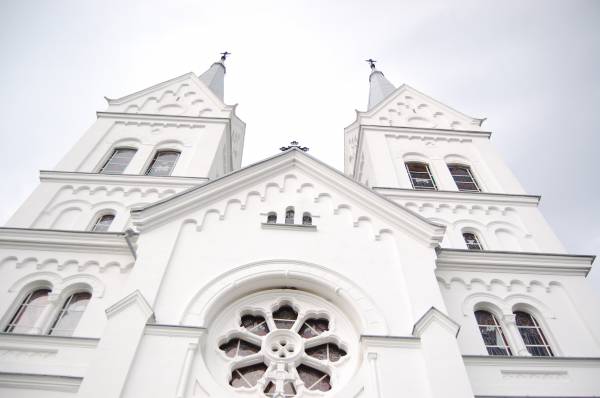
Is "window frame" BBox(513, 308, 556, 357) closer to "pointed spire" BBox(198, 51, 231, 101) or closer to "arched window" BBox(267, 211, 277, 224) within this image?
"arched window" BBox(267, 211, 277, 224)

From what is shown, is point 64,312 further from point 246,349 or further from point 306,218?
point 306,218

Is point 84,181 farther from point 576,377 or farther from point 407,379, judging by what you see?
point 576,377

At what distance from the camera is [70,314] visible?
1075 cm

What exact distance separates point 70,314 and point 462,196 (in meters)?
12.0

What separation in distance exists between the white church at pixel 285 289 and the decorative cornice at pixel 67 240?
3cm

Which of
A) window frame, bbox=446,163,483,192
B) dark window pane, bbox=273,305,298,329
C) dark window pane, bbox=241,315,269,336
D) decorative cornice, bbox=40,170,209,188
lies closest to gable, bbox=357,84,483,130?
window frame, bbox=446,163,483,192

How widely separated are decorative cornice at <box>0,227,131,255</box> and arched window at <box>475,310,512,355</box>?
8942 mm

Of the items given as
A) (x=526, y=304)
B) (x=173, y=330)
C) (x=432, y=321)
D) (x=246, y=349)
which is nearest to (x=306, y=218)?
(x=246, y=349)

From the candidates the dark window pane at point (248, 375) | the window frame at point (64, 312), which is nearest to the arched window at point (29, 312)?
the window frame at point (64, 312)

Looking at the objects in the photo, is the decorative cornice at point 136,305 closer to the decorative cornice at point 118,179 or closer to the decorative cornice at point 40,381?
the decorative cornice at point 40,381

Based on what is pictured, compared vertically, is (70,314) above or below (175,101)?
below

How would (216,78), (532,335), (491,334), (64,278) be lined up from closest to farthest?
(491,334) < (532,335) < (64,278) < (216,78)

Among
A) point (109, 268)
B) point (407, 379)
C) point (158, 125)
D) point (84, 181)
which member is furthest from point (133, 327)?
point (158, 125)

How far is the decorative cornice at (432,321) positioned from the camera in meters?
8.98
